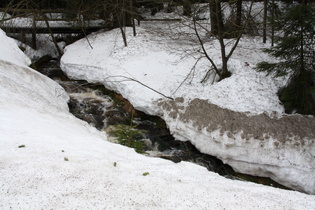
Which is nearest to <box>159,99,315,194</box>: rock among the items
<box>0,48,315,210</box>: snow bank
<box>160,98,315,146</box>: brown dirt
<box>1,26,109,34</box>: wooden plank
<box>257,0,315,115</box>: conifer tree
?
<box>160,98,315,146</box>: brown dirt

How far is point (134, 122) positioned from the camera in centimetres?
891

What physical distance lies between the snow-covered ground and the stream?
204 cm

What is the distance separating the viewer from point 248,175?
671cm

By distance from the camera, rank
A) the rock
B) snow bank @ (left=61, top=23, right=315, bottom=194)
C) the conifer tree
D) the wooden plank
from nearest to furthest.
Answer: the rock → snow bank @ (left=61, top=23, right=315, bottom=194) → the conifer tree → the wooden plank

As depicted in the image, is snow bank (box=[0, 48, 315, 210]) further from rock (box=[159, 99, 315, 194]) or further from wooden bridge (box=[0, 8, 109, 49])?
wooden bridge (box=[0, 8, 109, 49])

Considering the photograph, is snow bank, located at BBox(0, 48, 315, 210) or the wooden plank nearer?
snow bank, located at BBox(0, 48, 315, 210)

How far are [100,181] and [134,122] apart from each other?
18.4ft

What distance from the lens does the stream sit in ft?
23.4

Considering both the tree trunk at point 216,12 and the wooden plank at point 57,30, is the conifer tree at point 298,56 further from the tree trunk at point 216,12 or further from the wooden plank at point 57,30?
the wooden plank at point 57,30

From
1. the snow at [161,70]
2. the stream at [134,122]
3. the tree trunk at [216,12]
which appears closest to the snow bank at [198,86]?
the snow at [161,70]

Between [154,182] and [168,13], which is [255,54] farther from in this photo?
[168,13]

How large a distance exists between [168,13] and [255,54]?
11.1 meters

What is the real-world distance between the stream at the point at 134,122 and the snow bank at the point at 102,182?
83.0 inches

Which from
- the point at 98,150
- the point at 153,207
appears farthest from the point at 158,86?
the point at 153,207
